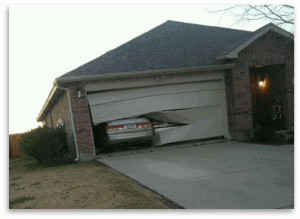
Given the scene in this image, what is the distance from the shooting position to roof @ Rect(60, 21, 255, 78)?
1020 cm

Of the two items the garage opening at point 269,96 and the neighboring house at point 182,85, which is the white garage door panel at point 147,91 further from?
the garage opening at point 269,96

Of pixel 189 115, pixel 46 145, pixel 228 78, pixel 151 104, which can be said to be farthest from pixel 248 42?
pixel 46 145

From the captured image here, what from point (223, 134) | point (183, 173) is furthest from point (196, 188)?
point (223, 134)

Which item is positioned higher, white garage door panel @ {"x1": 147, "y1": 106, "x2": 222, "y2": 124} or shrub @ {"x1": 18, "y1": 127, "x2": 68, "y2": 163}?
white garage door panel @ {"x1": 147, "y1": 106, "x2": 222, "y2": 124}

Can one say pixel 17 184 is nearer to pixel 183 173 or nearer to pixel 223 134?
pixel 183 173

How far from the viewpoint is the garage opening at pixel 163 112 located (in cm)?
1009

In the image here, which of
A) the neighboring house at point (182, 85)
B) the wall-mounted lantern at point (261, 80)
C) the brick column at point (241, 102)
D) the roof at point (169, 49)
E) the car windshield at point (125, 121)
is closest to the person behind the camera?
the neighboring house at point (182, 85)

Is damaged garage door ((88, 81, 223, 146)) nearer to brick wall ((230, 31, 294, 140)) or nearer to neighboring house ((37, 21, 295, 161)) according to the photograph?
neighboring house ((37, 21, 295, 161))

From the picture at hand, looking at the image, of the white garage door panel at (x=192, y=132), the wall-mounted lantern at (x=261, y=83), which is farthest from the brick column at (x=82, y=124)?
the wall-mounted lantern at (x=261, y=83)

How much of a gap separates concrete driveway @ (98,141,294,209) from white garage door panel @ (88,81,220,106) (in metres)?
2.31

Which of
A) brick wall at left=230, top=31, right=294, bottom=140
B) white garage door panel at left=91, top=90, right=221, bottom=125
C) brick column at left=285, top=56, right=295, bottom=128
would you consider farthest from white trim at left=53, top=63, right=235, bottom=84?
brick column at left=285, top=56, right=295, bottom=128

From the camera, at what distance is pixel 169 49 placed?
1186 centimetres

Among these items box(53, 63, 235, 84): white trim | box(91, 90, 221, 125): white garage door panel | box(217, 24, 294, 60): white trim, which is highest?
box(217, 24, 294, 60): white trim

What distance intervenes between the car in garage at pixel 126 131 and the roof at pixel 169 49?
177cm
